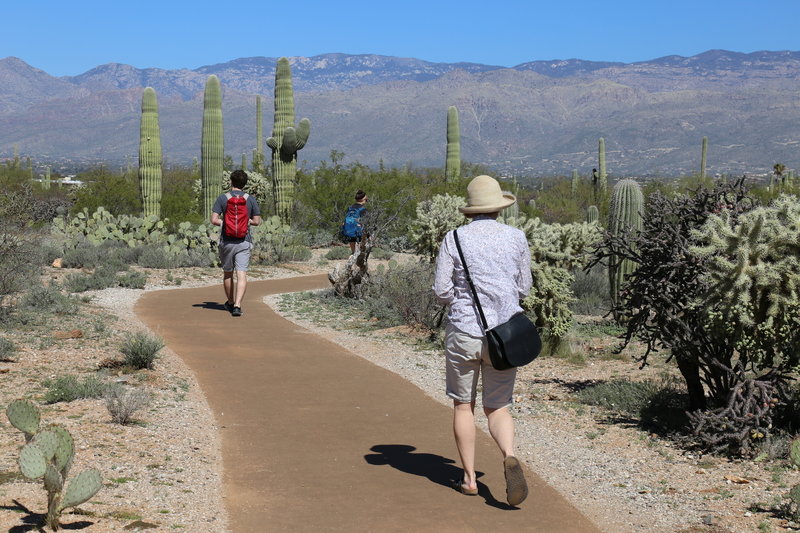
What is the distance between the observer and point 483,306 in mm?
A: 5750

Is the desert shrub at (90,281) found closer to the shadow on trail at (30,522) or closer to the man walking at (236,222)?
the man walking at (236,222)

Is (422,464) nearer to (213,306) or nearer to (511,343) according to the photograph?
(511,343)

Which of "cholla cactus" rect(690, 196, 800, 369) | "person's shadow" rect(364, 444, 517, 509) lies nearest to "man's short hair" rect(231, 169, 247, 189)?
"person's shadow" rect(364, 444, 517, 509)

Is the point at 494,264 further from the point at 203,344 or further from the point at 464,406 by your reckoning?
the point at 203,344

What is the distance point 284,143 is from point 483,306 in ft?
69.1

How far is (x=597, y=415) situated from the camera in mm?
8477

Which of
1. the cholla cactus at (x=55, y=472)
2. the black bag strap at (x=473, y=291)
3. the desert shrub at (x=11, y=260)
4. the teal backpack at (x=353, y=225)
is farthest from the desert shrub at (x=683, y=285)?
the teal backpack at (x=353, y=225)

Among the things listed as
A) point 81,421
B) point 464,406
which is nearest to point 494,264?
point 464,406

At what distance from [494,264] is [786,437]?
2.81 m

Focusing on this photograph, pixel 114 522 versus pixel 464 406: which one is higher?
pixel 464 406

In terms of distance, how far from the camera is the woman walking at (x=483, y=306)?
576 cm

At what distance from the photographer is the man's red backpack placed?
12.7m

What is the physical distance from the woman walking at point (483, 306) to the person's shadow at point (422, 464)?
28 cm

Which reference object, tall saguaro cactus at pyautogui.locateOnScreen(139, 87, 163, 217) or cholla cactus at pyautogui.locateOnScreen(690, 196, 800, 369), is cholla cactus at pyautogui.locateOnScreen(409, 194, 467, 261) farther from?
tall saguaro cactus at pyautogui.locateOnScreen(139, 87, 163, 217)
